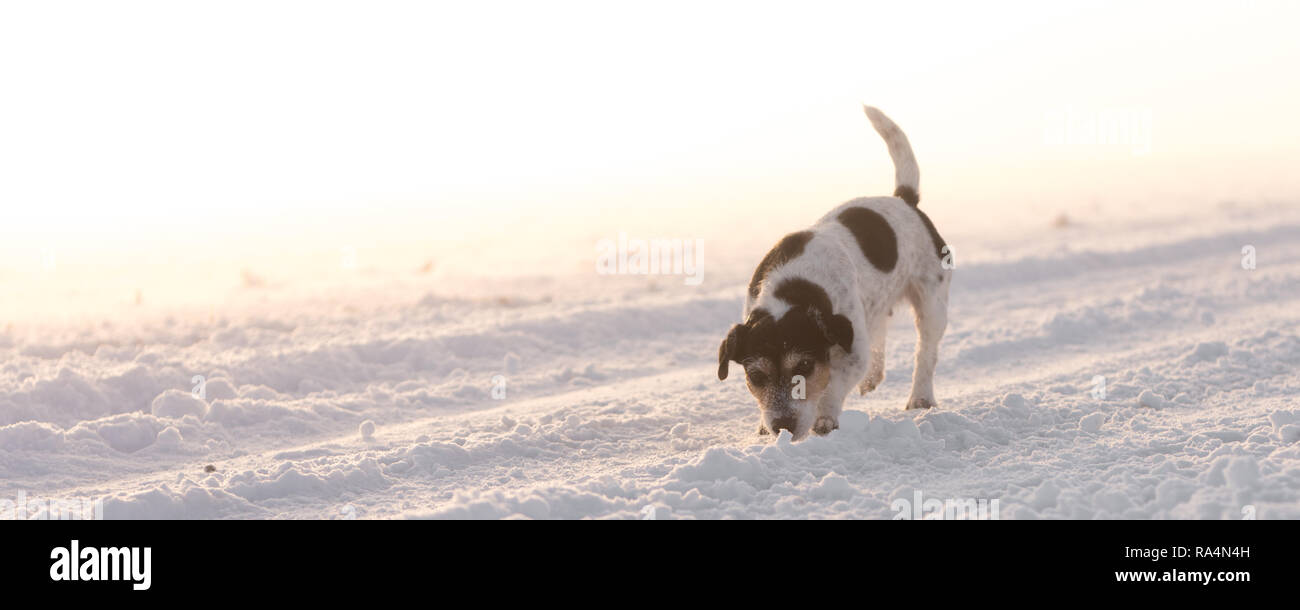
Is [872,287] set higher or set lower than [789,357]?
higher

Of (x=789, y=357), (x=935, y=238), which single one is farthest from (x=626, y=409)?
(x=935, y=238)

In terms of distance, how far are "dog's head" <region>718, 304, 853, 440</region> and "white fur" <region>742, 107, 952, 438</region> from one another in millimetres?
62

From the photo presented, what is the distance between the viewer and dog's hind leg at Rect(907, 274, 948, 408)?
775cm

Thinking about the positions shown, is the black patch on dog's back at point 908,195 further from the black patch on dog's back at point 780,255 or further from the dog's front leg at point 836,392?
the dog's front leg at point 836,392

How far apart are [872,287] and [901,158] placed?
1.75 m

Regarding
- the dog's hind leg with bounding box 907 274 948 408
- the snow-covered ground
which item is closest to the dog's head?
the snow-covered ground

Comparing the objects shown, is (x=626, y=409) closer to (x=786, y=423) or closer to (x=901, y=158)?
(x=786, y=423)

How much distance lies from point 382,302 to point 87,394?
17.1 ft

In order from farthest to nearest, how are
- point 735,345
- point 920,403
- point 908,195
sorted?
1. point 908,195
2. point 920,403
3. point 735,345

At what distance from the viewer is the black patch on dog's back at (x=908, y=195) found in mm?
8380

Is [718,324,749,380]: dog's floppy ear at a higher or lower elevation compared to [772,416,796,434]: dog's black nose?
higher

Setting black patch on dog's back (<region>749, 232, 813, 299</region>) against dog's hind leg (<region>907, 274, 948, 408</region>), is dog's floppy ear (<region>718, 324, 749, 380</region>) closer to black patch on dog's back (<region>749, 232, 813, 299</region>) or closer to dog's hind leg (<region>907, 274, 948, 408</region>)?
black patch on dog's back (<region>749, 232, 813, 299</region>)

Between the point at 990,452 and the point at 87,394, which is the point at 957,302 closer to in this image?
the point at 990,452

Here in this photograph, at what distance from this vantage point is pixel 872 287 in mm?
7152
